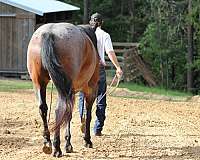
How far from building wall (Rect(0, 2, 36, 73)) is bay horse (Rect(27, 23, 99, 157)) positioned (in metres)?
17.1

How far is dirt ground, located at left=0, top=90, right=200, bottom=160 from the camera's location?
28.2 ft

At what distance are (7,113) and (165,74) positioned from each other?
65.2ft

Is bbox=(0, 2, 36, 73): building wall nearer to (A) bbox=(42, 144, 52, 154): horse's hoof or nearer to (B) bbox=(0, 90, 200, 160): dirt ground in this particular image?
(B) bbox=(0, 90, 200, 160): dirt ground

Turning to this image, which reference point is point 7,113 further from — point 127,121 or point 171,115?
point 171,115

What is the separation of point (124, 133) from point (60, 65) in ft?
10.0

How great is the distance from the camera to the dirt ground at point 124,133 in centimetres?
861

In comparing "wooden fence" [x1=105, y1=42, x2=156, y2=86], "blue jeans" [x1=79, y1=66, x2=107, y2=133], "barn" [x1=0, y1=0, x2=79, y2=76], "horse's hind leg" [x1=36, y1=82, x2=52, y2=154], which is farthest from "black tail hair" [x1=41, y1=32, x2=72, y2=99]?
"wooden fence" [x1=105, y1=42, x2=156, y2=86]

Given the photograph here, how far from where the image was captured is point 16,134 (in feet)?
33.6

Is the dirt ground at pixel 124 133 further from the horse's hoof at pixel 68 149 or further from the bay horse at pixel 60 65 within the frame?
the bay horse at pixel 60 65

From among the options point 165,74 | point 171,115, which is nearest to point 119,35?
point 165,74

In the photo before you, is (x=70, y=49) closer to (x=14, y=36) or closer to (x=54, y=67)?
(x=54, y=67)

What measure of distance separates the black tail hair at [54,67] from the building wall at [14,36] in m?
17.8

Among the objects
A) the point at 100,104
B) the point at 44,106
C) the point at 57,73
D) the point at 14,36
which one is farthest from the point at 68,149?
the point at 14,36

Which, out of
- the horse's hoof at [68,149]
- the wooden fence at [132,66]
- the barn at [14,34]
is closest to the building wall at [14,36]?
the barn at [14,34]
